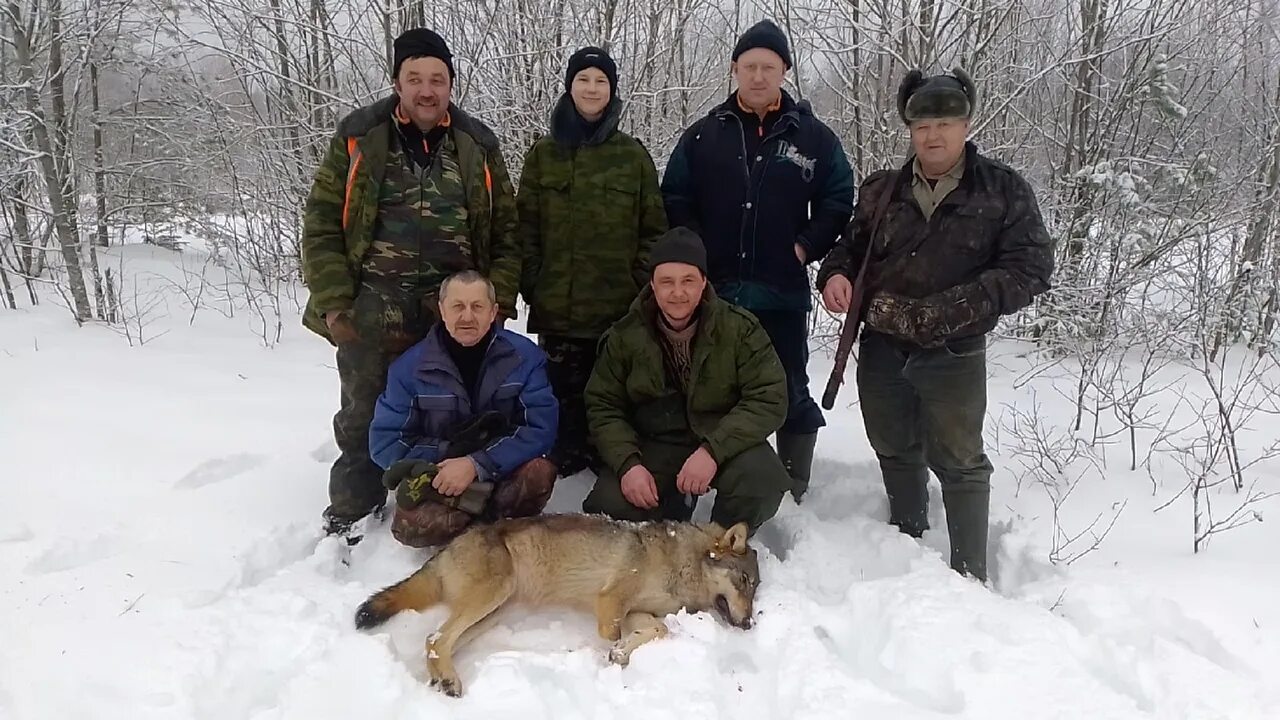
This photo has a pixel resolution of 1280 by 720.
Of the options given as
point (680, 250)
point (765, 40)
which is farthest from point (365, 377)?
point (765, 40)

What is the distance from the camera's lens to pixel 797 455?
4.34 metres

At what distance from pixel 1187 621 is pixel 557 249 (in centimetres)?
329

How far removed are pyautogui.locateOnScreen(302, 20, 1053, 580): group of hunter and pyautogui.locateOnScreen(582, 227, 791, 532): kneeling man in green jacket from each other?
12 millimetres

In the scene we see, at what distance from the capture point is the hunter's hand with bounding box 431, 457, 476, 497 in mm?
3453

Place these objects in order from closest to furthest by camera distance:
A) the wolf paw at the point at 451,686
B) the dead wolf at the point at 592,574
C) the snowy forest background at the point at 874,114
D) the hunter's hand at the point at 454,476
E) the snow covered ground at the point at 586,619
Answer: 1. the snow covered ground at the point at 586,619
2. the wolf paw at the point at 451,686
3. the dead wolf at the point at 592,574
4. the hunter's hand at the point at 454,476
5. the snowy forest background at the point at 874,114

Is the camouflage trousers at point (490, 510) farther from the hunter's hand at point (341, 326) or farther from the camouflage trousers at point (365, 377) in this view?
the hunter's hand at point (341, 326)

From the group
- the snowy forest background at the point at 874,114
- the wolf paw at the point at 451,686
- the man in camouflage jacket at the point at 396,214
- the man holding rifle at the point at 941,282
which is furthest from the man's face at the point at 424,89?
the snowy forest background at the point at 874,114

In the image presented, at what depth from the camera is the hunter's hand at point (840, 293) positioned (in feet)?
11.8

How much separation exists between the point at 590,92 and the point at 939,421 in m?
2.37

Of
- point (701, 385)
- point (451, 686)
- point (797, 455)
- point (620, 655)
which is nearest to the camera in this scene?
point (451, 686)

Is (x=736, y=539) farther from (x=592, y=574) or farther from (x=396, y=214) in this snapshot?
(x=396, y=214)

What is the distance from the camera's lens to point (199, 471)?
14.2 ft

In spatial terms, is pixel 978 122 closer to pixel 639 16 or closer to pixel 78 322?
pixel 639 16

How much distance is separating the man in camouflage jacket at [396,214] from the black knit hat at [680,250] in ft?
2.87
